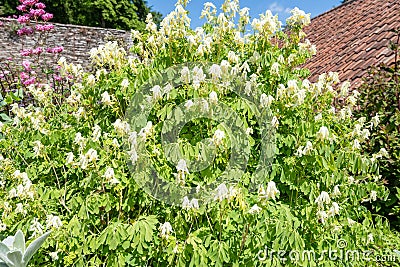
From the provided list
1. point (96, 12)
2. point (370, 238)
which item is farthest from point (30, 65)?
point (96, 12)

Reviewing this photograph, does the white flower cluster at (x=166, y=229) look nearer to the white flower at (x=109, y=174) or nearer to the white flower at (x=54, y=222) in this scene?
the white flower at (x=109, y=174)

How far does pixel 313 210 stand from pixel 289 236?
0.26 meters

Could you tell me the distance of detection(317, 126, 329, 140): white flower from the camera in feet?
6.12

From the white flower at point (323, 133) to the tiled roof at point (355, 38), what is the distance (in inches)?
119

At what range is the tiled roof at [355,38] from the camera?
4.99m

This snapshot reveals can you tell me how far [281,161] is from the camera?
210 cm

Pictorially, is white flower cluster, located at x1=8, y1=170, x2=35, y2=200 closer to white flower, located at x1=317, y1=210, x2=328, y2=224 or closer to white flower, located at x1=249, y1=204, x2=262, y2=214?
white flower, located at x1=249, y1=204, x2=262, y2=214

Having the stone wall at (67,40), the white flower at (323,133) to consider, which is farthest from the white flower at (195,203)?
the stone wall at (67,40)

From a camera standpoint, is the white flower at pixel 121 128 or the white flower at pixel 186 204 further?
the white flower at pixel 121 128

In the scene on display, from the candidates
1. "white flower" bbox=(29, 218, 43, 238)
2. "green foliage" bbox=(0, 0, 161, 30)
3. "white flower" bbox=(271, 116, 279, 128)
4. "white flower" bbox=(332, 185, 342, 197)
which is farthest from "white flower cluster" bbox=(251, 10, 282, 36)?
"green foliage" bbox=(0, 0, 161, 30)

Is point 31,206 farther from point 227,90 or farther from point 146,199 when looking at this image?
point 227,90

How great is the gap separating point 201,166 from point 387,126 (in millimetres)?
2096

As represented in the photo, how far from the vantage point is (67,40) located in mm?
9086

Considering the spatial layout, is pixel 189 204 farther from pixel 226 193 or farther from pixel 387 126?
pixel 387 126
